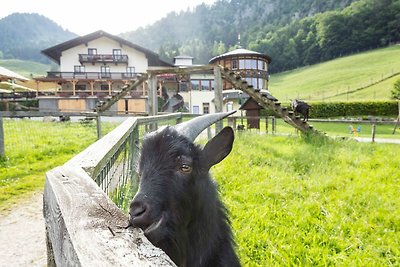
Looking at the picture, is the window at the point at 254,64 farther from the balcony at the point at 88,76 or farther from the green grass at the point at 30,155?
the green grass at the point at 30,155

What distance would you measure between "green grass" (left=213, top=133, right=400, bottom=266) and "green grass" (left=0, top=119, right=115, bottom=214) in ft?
13.7

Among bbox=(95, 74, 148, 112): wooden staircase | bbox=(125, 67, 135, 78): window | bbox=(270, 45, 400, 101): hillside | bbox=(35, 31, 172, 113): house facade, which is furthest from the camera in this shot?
bbox=(270, 45, 400, 101): hillside

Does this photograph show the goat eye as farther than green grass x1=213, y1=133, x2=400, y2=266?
No

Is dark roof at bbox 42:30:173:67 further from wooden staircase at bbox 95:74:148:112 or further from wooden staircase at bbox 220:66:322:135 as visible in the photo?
wooden staircase at bbox 220:66:322:135

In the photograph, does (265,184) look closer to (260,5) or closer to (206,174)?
(206,174)

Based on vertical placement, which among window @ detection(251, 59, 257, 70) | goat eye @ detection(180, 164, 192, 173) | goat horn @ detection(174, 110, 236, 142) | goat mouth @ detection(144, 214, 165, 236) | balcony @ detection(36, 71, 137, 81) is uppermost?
window @ detection(251, 59, 257, 70)

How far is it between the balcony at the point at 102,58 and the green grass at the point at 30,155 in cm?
3042

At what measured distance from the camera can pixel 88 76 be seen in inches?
1704

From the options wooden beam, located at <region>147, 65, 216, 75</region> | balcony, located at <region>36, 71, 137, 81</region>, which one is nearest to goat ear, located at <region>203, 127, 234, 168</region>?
wooden beam, located at <region>147, 65, 216, 75</region>

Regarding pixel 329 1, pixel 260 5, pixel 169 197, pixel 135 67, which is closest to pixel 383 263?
pixel 169 197

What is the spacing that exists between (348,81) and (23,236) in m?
67.6

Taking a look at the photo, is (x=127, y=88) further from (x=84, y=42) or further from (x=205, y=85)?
(x=84, y=42)

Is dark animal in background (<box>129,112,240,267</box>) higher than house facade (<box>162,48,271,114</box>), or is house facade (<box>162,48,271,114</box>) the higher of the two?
house facade (<box>162,48,271,114</box>)

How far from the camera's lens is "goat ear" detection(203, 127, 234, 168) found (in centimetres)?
249
